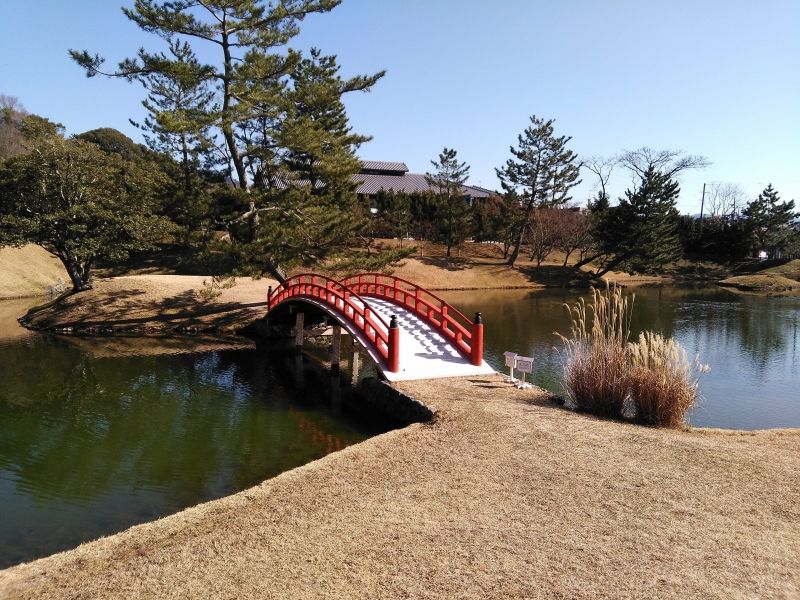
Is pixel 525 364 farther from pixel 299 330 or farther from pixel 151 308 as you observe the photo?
pixel 151 308

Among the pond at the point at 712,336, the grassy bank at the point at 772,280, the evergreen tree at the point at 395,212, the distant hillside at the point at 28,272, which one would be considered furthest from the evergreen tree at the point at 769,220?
the distant hillside at the point at 28,272

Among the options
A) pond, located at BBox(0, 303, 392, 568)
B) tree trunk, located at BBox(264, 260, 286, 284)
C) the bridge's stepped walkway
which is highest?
tree trunk, located at BBox(264, 260, 286, 284)

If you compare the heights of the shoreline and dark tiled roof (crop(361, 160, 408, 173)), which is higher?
dark tiled roof (crop(361, 160, 408, 173))

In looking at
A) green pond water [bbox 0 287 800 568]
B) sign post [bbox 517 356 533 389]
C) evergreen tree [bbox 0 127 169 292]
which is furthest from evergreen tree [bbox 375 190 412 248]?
sign post [bbox 517 356 533 389]

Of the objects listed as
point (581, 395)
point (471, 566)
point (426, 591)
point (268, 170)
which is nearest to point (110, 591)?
point (426, 591)

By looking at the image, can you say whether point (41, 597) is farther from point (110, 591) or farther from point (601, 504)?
point (601, 504)

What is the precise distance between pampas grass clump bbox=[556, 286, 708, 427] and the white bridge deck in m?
2.75

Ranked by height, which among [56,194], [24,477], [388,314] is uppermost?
[56,194]

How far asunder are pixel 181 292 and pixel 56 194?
Answer: 6.42 meters

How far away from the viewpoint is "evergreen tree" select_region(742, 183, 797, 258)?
53938 millimetres

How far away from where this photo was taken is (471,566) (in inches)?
204

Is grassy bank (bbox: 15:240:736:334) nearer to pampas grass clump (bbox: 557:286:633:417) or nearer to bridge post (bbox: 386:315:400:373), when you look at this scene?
bridge post (bbox: 386:315:400:373)

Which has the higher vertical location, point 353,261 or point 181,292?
point 353,261

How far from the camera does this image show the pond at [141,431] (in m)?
8.27
